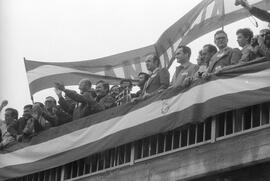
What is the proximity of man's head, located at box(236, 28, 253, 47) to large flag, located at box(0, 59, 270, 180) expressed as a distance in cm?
52

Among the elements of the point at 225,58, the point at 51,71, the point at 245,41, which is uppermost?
the point at 51,71

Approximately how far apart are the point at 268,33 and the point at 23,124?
21.1ft

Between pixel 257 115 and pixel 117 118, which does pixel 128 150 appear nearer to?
pixel 117 118

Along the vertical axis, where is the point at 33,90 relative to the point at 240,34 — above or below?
above

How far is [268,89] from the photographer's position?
14.5 m

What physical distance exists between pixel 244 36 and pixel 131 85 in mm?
3447

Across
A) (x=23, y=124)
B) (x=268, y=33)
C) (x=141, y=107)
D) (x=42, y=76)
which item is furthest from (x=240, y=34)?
(x=42, y=76)

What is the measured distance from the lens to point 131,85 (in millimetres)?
18234

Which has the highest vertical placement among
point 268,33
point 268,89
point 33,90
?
point 33,90

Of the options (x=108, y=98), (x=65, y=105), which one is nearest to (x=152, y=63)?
(x=108, y=98)

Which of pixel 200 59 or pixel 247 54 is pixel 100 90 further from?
pixel 247 54

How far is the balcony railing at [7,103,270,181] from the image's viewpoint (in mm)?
14771

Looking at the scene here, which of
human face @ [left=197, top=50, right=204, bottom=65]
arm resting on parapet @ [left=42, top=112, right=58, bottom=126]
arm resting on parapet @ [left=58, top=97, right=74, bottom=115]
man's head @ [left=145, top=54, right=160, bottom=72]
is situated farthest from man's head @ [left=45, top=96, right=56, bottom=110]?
human face @ [left=197, top=50, right=204, bottom=65]

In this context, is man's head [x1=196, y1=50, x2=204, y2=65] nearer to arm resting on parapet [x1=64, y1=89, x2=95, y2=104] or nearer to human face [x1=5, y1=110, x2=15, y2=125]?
arm resting on parapet [x1=64, y1=89, x2=95, y2=104]
